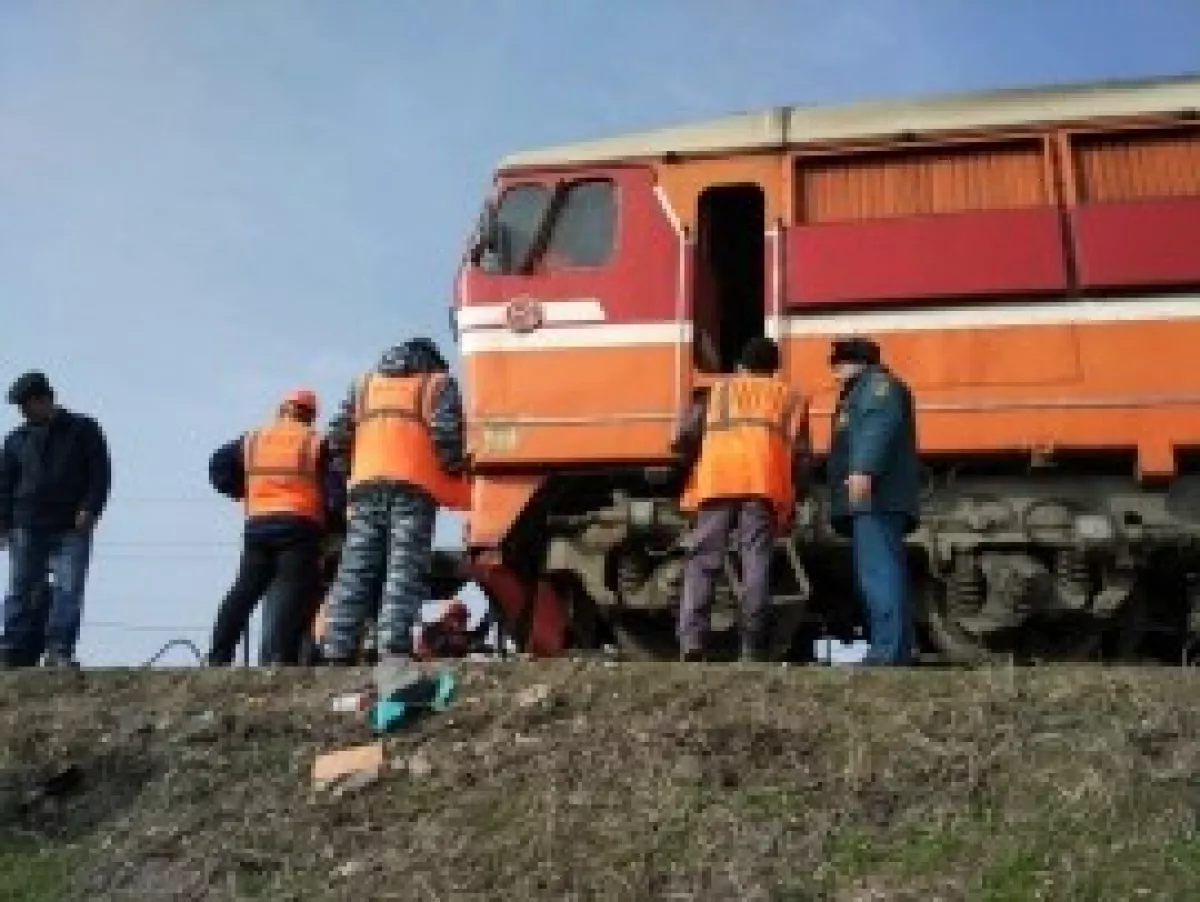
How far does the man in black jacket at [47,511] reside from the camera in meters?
10.1

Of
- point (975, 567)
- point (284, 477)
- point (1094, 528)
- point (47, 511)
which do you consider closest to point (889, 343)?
point (975, 567)

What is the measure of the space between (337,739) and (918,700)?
7.17 feet

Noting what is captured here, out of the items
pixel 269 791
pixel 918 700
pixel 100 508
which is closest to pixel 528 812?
pixel 269 791

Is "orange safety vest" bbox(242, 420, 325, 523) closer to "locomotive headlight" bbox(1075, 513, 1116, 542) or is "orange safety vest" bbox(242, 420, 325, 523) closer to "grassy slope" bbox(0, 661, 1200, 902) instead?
"grassy slope" bbox(0, 661, 1200, 902)

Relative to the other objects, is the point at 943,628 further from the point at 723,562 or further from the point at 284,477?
the point at 284,477

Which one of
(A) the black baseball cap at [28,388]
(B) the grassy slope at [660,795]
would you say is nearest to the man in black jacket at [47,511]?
(A) the black baseball cap at [28,388]

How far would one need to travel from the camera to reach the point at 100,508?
10.3 meters

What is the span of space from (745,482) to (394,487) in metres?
1.68

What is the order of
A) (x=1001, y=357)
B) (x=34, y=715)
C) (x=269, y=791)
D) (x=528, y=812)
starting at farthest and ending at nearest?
1. (x=1001, y=357)
2. (x=34, y=715)
3. (x=269, y=791)
4. (x=528, y=812)

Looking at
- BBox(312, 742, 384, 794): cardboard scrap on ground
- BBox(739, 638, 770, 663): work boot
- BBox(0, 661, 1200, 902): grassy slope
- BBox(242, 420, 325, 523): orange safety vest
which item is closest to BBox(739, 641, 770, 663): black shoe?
BBox(739, 638, 770, 663): work boot

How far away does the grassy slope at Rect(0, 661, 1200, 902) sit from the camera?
548 cm

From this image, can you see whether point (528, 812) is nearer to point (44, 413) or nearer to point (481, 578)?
point (481, 578)

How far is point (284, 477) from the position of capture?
9.71 meters

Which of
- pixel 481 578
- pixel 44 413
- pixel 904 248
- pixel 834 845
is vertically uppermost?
pixel 904 248
